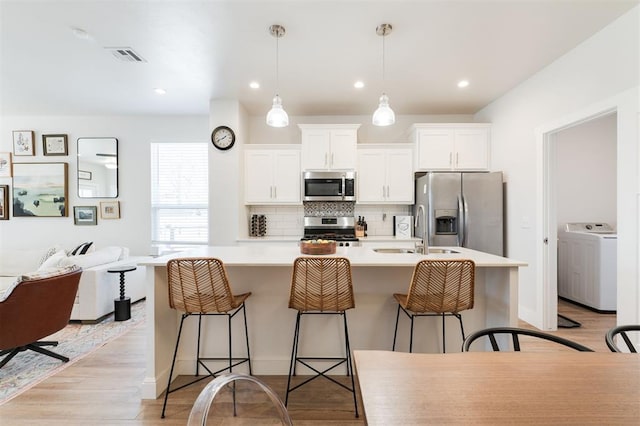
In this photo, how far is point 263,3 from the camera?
2.16m

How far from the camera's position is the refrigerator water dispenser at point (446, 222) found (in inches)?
149

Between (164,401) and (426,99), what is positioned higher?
(426,99)

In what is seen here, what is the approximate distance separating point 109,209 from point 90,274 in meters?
1.99

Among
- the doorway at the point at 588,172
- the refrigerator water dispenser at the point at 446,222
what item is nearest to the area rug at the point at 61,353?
the refrigerator water dispenser at the point at 446,222

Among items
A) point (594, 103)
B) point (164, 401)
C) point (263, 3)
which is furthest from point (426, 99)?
point (164, 401)

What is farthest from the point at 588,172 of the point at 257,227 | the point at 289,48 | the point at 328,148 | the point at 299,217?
the point at 257,227

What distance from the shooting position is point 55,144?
190 inches

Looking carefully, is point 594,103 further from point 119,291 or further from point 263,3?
point 119,291

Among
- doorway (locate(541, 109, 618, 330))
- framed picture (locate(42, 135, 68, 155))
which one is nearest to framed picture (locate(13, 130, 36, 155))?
framed picture (locate(42, 135, 68, 155))

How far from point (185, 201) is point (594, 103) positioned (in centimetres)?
525

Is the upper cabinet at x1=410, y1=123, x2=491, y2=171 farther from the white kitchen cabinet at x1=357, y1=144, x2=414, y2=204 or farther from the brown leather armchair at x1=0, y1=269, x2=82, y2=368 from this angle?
the brown leather armchair at x1=0, y1=269, x2=82, y2=368

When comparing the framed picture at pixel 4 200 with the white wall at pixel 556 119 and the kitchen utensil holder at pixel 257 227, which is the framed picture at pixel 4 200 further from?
the white wall at pixel 556 119

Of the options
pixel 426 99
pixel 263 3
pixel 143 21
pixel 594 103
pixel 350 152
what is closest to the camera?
pixel 263 3

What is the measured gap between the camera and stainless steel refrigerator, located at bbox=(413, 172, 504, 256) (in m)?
3.73
